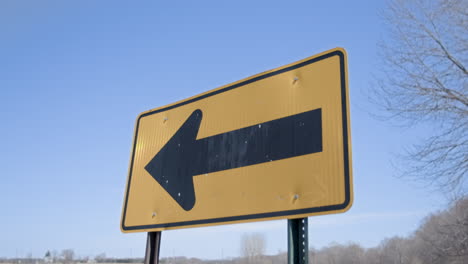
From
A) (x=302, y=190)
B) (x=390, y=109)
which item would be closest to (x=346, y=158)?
(x=302, y=190)

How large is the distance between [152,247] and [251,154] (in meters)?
0.98

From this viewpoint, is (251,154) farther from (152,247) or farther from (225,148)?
(152,247)

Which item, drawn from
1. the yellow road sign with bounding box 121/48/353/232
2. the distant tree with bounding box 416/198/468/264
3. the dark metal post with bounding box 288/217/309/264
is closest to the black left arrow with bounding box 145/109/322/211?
the yellow road sign with bounding box 121/48/353/232

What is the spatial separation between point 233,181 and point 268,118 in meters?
0.37

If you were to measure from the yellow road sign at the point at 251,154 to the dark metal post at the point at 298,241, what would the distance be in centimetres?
7

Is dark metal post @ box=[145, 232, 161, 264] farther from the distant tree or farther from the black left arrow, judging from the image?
the distant tree

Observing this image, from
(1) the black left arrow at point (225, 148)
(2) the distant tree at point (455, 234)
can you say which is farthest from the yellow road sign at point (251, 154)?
(2) the distant tree at point (455, 234)

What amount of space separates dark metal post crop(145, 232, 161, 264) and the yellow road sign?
0.09 metres

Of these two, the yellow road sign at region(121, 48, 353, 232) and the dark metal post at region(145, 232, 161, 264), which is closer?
the yellow road sign at region(121, 48, 353, 232)

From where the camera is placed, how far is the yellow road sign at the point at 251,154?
5.23 ft

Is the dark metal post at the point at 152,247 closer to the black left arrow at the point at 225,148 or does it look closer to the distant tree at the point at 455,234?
the black left arrow at the point at 225,148

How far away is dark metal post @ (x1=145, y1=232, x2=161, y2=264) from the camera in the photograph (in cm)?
237

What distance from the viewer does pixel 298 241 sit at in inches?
64.4

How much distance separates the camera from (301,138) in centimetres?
171
